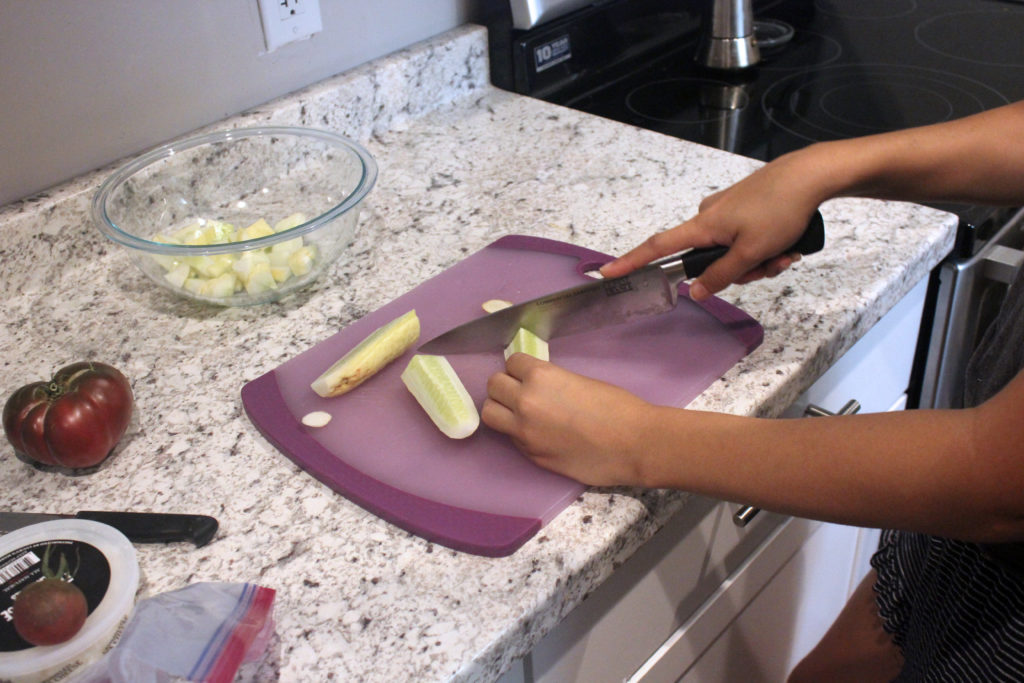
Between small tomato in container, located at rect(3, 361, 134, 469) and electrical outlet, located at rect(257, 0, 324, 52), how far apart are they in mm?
524

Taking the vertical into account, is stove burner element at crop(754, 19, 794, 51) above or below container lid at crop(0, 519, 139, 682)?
above

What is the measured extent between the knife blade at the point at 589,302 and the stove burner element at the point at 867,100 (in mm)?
554

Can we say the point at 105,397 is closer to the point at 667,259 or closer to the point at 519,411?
the point at 519,411

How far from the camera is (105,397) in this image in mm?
730

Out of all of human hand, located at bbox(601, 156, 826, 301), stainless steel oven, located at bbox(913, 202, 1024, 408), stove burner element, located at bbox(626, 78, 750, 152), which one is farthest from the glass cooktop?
human hand, located at bbox(601, 156, 826, 301)

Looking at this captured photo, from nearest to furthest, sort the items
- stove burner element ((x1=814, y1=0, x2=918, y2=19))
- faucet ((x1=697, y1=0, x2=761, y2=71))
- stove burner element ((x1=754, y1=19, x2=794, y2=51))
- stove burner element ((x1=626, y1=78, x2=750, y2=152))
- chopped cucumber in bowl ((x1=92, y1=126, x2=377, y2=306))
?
1. chopped cucumber in bowl ((x1=92, y1=126, x2=377, y2=306))
2. stove burner element ((x1=626, y1=78, x2=750, y2=152))
3. faucet ((x1=697, y1=0, x2=761, y2=71))
4. stove burner element ((x1=754, y1=19, x2=794, y2=51))
5. stove burner element ((x1=814, y1=0, x2=918, y2=19))

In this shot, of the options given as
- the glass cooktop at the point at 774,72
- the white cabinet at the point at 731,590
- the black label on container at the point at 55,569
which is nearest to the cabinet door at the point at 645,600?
the white cabinet at the point at 731,590

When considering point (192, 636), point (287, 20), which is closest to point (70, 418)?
point (192, 636)

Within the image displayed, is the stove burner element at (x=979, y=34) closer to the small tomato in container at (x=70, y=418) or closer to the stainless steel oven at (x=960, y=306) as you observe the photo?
the stainless steel oven at (x=960, y=306)

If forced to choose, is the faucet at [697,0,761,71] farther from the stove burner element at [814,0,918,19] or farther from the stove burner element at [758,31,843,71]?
the stove burner element at [814,0,918,19]

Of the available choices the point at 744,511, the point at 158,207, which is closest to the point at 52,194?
the point at 158,207

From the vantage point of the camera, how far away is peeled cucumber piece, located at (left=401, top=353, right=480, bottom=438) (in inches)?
28.5

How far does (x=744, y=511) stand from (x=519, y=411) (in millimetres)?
288

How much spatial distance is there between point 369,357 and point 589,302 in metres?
0.20
